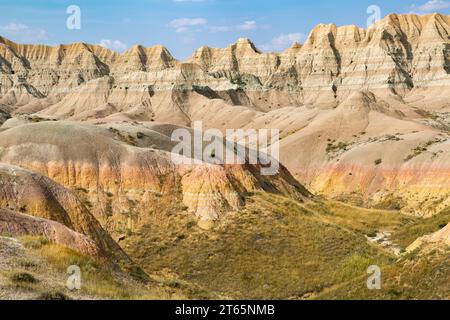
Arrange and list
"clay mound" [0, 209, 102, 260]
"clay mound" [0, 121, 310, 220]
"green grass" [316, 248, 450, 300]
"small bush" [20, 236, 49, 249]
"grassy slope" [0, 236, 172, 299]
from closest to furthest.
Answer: "grassy slope" [0, 236, 172, 299]
"small bush" [20, 236, 49, 249]
"green grass" [316, 248, 450, 300]
"clay mound" [0, 209, 102, 260]
"clay mound" [0, 121, 310, 220]

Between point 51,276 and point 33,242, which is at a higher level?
point 33,242

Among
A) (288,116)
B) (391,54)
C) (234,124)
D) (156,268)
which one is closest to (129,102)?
(234,124)

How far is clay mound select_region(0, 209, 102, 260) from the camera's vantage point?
2302 centimetres

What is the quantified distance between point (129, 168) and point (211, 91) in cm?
12503

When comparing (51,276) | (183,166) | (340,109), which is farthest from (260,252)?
(340,109)

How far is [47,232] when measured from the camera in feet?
78.2

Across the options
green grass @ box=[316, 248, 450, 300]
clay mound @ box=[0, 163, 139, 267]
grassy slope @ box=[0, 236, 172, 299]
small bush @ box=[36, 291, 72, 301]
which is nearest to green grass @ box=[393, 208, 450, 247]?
green grass @ box=[316, 248, 450, 300]

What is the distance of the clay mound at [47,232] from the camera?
75.5ft

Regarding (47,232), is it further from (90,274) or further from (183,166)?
(183,166)

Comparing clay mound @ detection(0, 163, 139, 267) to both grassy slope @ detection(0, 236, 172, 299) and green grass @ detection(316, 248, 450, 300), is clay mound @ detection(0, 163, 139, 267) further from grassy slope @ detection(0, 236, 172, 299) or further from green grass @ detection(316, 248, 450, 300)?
green grass @ detection(316, 248, 450, 300)

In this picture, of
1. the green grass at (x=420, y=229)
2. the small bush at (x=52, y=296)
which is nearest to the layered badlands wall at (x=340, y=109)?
the green grass at (x=420, y=229)

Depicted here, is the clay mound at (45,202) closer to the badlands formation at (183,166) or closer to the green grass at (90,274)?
the badlands formation at (183,166)

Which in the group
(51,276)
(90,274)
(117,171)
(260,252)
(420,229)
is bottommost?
(260,252)

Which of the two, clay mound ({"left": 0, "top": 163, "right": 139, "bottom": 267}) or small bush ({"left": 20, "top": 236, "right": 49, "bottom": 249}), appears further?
clay mound ({"left": 0, "top": 163, "right": 139, "bottom": 267})
